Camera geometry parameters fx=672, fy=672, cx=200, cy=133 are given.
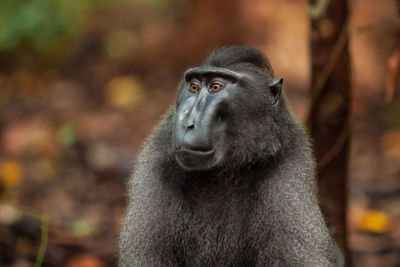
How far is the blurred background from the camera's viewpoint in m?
6.40

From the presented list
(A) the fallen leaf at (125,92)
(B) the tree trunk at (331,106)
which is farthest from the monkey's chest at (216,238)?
(A) the fallen leaf at (125,92)

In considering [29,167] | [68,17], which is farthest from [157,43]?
[29,167]

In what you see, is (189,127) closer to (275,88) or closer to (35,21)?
(275,88)

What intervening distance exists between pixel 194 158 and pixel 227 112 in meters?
0.43

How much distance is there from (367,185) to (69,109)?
5247mm

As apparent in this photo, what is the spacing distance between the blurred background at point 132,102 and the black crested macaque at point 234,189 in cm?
139

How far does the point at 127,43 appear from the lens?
41.1 feet

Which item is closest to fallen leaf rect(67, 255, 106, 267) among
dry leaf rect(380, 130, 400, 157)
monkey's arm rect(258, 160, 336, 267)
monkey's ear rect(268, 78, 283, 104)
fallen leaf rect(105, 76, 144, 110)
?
monkey's arm rect(258, 160, 336, 267)

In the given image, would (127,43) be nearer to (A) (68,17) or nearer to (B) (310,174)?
(A) (68,17)

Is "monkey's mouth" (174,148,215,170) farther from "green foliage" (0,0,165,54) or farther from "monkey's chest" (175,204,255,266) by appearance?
"green foliage" (0,0,165,54)

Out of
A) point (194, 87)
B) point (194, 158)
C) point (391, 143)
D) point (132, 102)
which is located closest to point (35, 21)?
point (132, 102)

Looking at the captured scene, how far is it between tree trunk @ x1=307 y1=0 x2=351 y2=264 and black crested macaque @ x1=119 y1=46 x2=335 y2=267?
4.11 feet

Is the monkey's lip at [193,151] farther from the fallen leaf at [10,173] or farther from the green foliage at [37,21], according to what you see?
the green foliage at [37,21]

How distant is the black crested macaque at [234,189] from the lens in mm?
4801
